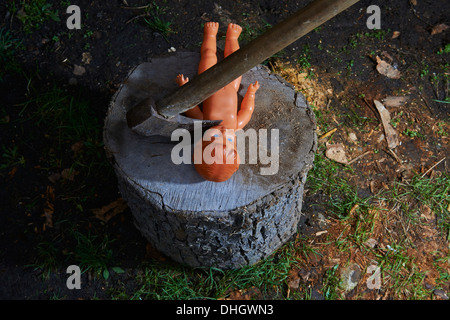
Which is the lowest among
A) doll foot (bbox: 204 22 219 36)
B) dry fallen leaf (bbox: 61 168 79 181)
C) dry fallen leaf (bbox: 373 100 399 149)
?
dry fallen leaf (bbox: 373 100 399 149)

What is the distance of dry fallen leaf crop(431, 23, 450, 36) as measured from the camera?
4.46 metres

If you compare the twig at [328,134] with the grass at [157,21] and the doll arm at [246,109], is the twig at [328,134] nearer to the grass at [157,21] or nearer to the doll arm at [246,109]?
the doll arm at [246,109]

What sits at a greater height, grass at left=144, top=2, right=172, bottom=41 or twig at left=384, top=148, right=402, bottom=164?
grass at left=144, top=2, right=172, bottom=41

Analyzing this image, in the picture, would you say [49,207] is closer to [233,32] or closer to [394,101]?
[233,32]

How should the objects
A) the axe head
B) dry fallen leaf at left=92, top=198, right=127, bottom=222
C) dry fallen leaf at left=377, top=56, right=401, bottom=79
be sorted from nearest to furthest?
the axe head < dry fallen leaf at left=92, top=198, right=127, bottom=222 < dry fallen leaf at left=377, top=56, right=401, bottom=79

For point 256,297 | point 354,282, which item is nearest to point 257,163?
point 256,297

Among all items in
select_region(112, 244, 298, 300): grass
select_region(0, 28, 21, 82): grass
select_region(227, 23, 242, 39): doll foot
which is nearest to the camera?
select_region(227, 23, 242, 39): doll foot

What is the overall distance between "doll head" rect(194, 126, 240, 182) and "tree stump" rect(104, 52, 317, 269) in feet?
0.37

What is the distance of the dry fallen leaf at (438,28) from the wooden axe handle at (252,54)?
125 inches

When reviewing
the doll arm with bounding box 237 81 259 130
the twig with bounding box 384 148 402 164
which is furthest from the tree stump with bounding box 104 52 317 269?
the twig with bounding box 384 148 402 164

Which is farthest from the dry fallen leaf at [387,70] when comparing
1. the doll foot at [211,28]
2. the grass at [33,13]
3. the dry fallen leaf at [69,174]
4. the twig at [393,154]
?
the grass at [33,13]

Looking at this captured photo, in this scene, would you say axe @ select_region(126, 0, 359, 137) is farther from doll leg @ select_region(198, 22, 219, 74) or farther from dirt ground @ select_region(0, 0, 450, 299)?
dirt ground @ select_region(0, 0, 450, 299)
